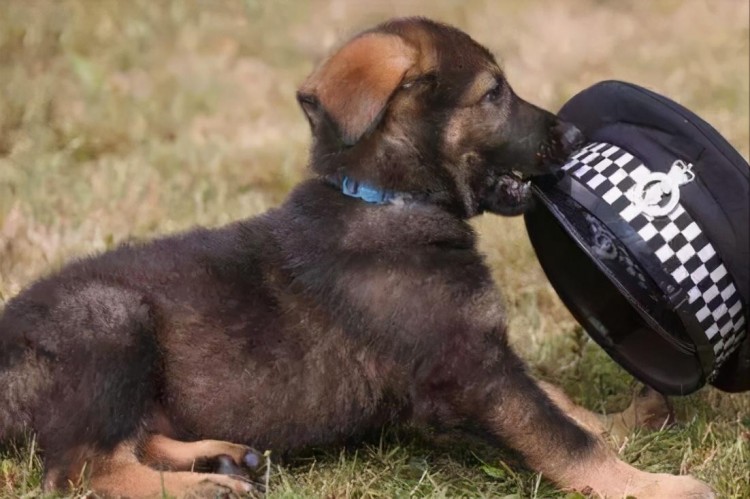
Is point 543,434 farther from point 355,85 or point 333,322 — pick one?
point 355,85

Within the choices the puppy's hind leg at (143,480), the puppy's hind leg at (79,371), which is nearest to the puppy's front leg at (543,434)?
the puppy's hind leg at (143,480)

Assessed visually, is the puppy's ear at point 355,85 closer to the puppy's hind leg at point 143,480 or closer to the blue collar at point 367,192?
the blue collar at point 367,192

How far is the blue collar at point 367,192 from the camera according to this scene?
386 cm

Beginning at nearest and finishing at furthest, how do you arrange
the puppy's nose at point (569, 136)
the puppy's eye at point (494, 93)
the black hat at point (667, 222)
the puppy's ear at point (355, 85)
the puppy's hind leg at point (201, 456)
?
the puppy's ear at point (355, 85), the puppy's hind leg at point (201, 456), the black hat at point (667, 222), the puppy's eye at point (494, 93), the puppy's nose at point (569, 136)

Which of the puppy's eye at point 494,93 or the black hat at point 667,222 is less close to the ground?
the puppy's eye at point 494,93

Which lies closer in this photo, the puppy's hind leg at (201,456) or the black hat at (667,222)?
the puppy's hind leg at (201,456)

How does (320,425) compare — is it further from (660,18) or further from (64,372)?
(660,18)

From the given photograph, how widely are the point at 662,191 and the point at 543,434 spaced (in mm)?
964

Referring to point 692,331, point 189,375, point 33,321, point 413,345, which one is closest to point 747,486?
point 692,331

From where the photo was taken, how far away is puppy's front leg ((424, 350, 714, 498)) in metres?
3.65

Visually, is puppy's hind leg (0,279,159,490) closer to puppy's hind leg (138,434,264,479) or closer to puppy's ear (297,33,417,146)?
puppy's hind leg (138,434,264,479)

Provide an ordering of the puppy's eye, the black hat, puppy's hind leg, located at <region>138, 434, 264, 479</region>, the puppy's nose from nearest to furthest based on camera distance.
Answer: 1. puppy's hind leg, located at <region>138, 434, 264, 479</region>
2. the black hat
3. the puppy's eye
4. the puppy's nose

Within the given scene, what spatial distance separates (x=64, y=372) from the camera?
3.65 metres

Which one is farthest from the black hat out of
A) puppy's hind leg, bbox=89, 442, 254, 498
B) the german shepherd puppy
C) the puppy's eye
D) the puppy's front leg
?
puppy's hind leg, bbox=89, 442, 254, 498
